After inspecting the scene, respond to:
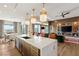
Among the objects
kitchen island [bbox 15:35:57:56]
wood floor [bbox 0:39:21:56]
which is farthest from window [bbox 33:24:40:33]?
kitchen island [bbox 15:35:57:56]

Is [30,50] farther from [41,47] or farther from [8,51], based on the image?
[8,51]

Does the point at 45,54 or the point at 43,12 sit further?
the point at 43,12

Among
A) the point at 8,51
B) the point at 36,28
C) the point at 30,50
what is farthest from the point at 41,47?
the point at 8,51

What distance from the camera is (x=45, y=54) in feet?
9.58

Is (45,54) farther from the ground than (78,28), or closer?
closer

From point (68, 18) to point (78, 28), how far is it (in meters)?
0.87

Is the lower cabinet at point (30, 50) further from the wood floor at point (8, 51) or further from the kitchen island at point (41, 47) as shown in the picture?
the wood floor at point (8, 51)

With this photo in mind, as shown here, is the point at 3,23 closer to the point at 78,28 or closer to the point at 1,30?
the point at 1,30

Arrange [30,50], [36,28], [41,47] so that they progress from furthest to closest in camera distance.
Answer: [36,28] < [30,50] < [41,47]

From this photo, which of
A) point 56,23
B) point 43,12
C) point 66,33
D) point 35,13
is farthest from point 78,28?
point 43,12

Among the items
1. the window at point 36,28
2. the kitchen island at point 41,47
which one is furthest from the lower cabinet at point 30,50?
the window at point 36,28

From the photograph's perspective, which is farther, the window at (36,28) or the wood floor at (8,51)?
the window at (36,28)

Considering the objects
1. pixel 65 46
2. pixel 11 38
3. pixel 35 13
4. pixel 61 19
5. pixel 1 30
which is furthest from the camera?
pixel 1 30

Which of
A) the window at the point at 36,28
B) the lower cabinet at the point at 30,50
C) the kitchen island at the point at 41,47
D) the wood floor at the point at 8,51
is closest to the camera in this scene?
the kitchen island at the point at 41,47
